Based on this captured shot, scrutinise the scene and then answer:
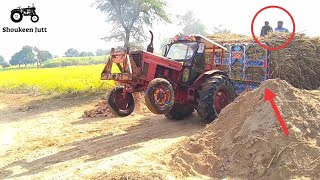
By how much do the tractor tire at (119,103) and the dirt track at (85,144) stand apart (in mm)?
618

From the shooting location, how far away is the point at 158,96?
7348 millimetres

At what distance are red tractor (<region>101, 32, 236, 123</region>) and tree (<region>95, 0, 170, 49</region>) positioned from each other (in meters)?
10.4

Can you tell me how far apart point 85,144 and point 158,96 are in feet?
6.79

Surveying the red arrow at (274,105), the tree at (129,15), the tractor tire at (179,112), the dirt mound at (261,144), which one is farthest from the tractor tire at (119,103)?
the tree at (129,15)

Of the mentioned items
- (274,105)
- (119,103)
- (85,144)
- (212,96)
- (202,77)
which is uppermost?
(202,77)

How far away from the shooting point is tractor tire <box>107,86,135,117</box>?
321 inches

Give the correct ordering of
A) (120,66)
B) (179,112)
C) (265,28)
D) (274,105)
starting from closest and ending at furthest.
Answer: (274,105) < (120,66) < (179,112) < (265,28)

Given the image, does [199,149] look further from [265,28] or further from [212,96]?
[265,28]

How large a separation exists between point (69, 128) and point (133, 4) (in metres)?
11.3

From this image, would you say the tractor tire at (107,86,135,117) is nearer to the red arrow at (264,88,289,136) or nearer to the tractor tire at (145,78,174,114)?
the tractor tire at (145,78,174,114)

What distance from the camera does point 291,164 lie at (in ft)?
16.9

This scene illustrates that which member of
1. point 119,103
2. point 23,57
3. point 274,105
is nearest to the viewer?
point 274,105

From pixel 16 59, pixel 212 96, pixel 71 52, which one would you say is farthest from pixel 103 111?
pixel 71 52

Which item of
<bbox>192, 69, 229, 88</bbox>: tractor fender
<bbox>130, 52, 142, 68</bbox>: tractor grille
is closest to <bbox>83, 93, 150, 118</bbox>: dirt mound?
<bbox>192, 69, 229, 88</bbox>: tractor fender
